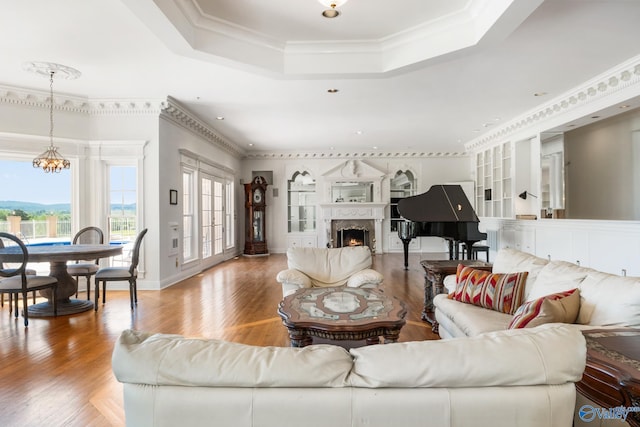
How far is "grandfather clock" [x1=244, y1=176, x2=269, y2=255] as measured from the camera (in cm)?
962

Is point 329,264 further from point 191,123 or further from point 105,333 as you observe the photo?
point 191,123

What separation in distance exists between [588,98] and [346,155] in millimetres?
5924

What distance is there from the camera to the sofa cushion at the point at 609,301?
196 cm

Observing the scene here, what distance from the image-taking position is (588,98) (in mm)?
4973

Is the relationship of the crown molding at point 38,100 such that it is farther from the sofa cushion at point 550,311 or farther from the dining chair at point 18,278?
the sofa cushion at point 550,311

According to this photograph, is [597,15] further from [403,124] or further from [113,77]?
[113,77]

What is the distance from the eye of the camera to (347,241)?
1016 centimetres

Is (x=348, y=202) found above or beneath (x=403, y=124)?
beneath

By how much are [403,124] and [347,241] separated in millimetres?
4173

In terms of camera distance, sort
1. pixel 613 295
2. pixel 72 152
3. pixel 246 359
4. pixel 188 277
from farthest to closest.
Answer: pixel 188 277 → pixel 72 152 → pixel 613 295 → pixel 246 359

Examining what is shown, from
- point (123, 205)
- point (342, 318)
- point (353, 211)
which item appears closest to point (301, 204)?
point (353, 211)

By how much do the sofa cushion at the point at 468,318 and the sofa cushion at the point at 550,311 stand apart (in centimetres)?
25

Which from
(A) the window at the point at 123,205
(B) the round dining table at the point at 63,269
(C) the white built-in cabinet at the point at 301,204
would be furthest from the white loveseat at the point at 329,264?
(C) the white built-in cabinet at the point at 301,204

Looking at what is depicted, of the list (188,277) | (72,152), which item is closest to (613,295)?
(188,277)
